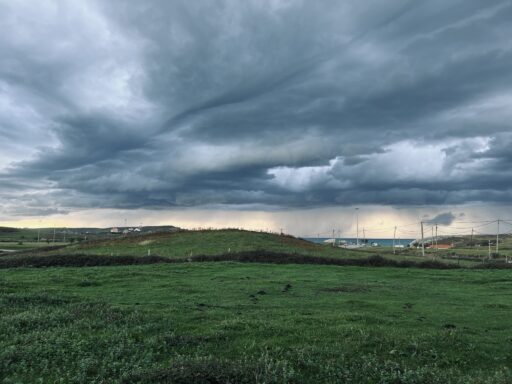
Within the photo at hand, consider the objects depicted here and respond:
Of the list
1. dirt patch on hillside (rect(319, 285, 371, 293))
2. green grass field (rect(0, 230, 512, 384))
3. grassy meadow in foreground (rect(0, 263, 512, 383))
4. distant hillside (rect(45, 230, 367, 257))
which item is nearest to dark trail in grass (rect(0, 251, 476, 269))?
distant hillside (rect(45, 230, 367, 257))

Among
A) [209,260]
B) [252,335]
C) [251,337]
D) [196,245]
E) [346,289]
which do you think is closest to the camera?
[251,337]

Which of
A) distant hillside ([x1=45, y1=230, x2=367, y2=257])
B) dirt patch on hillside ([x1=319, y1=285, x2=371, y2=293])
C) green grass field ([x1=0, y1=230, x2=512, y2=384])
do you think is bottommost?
dirt patch on hillside ([x1=319, y1=285, x2=371, y2=293])

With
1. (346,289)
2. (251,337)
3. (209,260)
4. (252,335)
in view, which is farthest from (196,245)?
(251,337)

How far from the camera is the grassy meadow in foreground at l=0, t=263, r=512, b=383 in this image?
1047 centimetres

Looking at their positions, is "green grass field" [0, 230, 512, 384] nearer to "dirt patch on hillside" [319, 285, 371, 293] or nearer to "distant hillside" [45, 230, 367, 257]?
"dirt patch on hillside" [319, 285, 371, 293]

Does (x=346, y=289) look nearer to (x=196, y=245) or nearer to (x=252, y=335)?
(x=252, y=335)

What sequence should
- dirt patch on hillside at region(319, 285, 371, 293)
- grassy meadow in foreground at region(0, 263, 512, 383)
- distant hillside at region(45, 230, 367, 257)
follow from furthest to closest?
1. distant hillside at region(45, 230, 367, 257)
2. dirt patch on hillside at region(319, 285, 371, 293)
3. grassy meadow in foreground at region(0, 263, 512, 383)

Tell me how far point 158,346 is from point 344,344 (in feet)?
18.7

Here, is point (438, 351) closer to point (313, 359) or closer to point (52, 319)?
point (313, 359)

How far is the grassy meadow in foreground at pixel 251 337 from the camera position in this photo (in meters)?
10.5

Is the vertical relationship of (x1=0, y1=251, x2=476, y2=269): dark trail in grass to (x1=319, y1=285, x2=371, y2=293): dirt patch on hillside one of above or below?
above

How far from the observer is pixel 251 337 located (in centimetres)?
1417

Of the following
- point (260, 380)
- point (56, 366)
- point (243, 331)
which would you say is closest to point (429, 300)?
point (243, 331)

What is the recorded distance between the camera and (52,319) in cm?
1614
